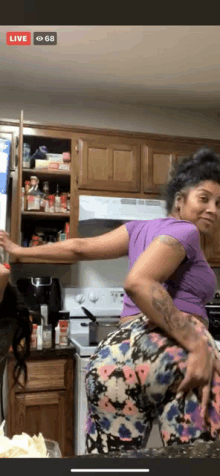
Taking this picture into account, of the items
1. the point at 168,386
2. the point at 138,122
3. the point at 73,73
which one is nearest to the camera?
the point at 168,386

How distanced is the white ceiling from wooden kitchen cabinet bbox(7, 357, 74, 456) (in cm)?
173

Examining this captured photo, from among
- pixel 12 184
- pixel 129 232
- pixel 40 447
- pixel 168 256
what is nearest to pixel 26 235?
pixel 12 184

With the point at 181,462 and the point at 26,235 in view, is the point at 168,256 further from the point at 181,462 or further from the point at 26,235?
the point at 26,235

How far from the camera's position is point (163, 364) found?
2.54ft

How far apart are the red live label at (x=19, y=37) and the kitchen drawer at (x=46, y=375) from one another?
73.1 inches

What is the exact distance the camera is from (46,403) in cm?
224

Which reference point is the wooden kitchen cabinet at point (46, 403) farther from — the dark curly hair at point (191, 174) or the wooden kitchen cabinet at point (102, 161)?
the dark curly hair at point (191, 174)

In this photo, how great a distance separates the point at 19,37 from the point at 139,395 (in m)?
0.69

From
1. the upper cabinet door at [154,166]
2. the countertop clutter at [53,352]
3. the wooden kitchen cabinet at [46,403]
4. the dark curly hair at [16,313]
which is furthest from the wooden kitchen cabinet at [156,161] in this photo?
the dark curly hair at [16,313]

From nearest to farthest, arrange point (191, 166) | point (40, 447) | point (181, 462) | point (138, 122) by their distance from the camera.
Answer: point (181, 462) < point (40, 447) < point (191, 166) < point (138, 122)

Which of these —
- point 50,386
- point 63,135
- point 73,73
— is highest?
point 73,73

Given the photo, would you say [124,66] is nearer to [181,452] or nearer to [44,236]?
[44,236]

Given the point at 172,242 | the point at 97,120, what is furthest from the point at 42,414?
the point at 97,120

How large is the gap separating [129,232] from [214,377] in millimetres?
441
